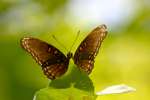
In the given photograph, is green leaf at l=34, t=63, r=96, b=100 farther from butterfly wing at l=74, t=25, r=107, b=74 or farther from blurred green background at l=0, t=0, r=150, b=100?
blurred green background at l=0, t=0, r=150, b=100

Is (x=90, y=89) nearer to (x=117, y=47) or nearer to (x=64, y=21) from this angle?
(x=117, y=47)

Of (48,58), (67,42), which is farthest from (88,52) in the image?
(67,42)

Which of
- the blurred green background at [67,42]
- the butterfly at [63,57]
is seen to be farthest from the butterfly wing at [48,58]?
the blurred green background at [67,42]

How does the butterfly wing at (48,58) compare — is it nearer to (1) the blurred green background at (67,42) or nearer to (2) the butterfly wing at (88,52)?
(2) the butterfly wing at (88,52)

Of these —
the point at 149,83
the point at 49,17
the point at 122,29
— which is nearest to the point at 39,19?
the point at 49,17

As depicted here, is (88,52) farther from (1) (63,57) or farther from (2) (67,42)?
(2) (67,42)

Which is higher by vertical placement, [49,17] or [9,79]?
[49,17]

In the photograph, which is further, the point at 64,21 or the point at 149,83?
the point at 64,21

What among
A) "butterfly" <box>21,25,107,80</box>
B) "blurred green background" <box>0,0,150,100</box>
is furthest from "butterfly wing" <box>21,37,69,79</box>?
"blurred green background" <box>0,0,150,100</box>
